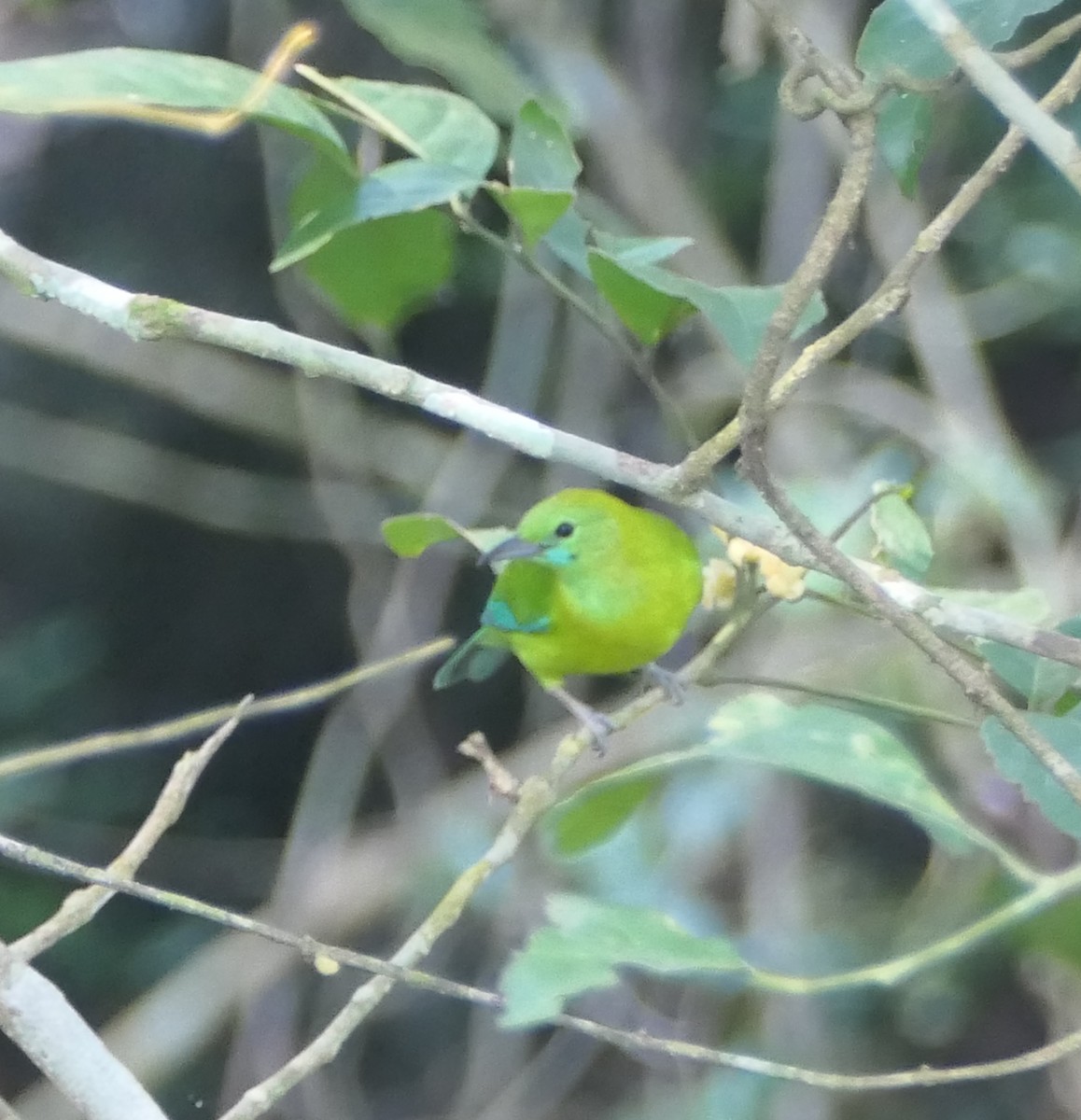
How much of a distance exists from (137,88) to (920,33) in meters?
0.41

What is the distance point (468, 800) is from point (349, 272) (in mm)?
1144

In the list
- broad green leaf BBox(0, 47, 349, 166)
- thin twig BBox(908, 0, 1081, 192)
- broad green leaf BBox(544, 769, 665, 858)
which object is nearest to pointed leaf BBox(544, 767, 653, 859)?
broad green leaf BBox(544, 769, 665, 858)

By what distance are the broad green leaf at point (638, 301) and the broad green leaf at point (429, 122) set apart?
4.2 inches

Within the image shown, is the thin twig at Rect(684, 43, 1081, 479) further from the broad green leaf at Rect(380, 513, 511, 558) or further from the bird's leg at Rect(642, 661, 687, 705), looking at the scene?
the bird's leg at Rect(642, 661, 687, 705)

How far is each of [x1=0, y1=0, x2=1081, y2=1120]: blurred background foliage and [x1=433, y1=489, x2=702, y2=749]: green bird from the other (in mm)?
120

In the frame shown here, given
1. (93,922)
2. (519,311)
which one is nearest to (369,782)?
(93,922)

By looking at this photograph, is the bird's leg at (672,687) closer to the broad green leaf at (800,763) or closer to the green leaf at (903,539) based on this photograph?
the broad green leaf at (800,763)

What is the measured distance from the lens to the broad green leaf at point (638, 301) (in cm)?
80

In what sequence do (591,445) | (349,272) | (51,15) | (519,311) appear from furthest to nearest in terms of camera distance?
1. (519,311)
2. (51,15)
3. (349,272)
4. (591,445)

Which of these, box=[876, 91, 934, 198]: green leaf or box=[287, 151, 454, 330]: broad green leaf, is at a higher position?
box=[876, 91, 934, 198]: green leaf

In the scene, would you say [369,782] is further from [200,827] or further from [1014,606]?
[1014,606]

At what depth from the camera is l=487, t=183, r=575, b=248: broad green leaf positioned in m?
0.77

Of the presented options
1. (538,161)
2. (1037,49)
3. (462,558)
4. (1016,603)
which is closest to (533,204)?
(538,161)

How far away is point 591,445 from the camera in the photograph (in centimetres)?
66
